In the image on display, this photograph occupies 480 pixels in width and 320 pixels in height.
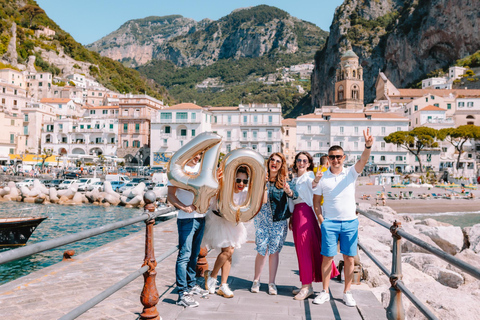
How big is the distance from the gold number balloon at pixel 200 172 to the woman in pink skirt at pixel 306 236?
3.89 feet

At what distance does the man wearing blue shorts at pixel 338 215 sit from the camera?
4566 millimetres

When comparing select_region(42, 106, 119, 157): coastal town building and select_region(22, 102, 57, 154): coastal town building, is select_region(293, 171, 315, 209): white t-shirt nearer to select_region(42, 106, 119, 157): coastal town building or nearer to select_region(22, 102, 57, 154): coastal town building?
select_region(42, 106, 119, 157): coastal town building

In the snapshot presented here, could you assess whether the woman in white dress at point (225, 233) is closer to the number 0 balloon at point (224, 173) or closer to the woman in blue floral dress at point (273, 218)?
the number 0 balloon at point (224, 173)

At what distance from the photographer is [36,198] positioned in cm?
3247

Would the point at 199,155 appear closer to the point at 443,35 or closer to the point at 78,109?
the point at 78,109

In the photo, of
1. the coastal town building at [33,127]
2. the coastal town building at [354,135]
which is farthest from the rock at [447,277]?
the coastal town building at [33,127]

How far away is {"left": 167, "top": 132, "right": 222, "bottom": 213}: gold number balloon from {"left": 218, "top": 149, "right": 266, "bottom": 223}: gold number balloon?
0.61ft

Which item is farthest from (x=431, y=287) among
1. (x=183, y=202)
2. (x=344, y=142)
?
(x=344, y=142)

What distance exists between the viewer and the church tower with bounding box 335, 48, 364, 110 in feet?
270

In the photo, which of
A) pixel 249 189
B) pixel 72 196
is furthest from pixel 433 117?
pixel 249 189

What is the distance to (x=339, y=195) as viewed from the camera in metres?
4.59

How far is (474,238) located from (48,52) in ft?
371

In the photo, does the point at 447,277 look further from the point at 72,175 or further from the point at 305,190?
the point at 72,175

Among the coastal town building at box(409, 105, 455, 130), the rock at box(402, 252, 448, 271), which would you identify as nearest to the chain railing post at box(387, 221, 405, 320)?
the rock at box(402, 252, 448, 271)
